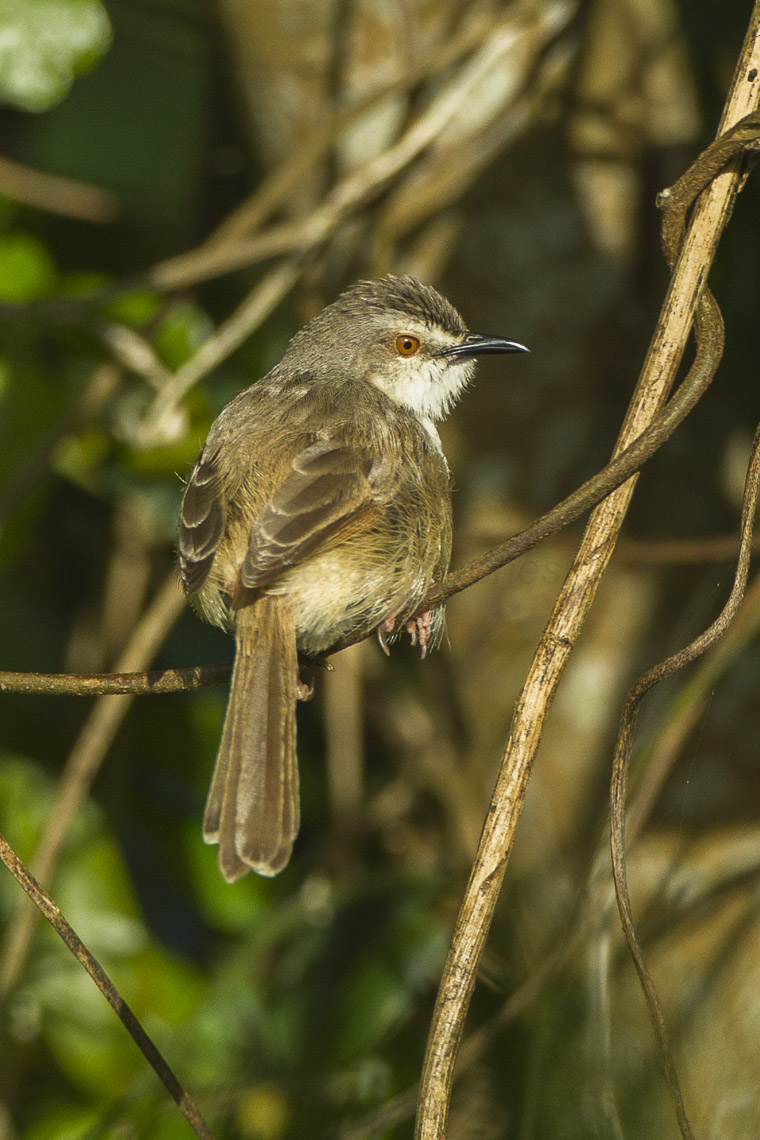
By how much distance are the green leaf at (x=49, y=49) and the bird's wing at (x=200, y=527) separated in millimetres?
1171

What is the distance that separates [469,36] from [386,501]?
1912mm

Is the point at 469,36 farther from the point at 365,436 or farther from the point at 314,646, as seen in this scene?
the point at 314,646

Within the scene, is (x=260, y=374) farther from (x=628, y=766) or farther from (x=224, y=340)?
(x=628, y=766)

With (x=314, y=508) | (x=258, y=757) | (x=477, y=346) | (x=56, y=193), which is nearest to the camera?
(x=258, y=757)

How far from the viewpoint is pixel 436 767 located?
421 centimetres

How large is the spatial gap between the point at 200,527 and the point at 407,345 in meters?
1.22

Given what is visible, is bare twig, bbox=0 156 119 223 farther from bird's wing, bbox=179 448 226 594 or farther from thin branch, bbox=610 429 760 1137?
thin branch, bbox=610 429 760 1137

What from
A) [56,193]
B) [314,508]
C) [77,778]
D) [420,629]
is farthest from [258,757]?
[56,193]

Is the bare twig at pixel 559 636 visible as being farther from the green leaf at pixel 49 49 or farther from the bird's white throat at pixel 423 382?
the green leaf at pixel 49 49

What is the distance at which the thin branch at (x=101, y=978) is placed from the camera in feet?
5.69

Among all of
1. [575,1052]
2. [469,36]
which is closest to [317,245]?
[469,36]

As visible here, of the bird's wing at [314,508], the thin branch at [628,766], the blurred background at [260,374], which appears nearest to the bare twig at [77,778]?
the blurred background at [260,374]

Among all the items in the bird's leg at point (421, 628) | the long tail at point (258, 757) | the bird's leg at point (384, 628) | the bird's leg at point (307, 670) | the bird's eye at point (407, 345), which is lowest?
the long tail at point (258, 757)

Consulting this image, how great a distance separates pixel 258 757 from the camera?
85.4 inches
